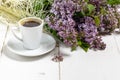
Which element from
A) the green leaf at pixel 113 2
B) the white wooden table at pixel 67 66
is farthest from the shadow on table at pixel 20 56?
the green leaf at pixel 113 2

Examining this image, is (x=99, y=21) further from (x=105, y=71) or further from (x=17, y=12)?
(x=17, y=12)

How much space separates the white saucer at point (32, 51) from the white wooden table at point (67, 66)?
0.02 meters

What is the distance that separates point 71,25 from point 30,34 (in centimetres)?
15

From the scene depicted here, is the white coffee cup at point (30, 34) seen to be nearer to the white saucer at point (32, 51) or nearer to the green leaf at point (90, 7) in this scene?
the white saucer at point (32, 51)

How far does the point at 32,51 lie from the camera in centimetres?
99

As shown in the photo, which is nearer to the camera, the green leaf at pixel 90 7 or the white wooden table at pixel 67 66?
the white wooden table at pixel 67 66

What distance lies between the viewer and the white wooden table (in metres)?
0.90

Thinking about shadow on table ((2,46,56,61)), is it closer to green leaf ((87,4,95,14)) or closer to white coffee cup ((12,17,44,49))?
white coffee cup ((12,17,44,49))

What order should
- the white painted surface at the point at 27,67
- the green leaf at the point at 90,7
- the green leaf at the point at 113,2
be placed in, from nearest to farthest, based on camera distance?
the white painted surface at the point at 27,67 < the green leaf at the point at 90,7 < the green leaf at the point at 113,2

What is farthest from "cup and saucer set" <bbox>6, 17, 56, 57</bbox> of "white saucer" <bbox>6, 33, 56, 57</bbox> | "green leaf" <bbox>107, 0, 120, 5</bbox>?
"green leaf" <bbox>107, 0, 120, 5</bbox>

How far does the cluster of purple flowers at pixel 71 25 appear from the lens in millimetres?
986

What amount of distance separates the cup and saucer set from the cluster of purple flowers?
55 mm

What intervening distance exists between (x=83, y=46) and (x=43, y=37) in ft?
0.49

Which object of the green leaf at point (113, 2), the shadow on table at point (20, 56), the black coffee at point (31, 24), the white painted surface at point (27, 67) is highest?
the green leaf at point (113, 2)
